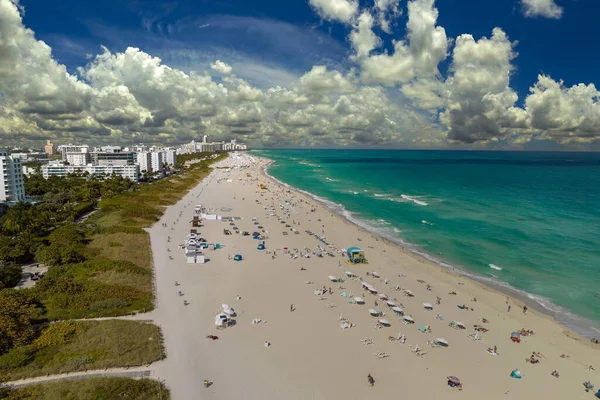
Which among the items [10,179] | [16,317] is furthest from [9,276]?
[10,179]

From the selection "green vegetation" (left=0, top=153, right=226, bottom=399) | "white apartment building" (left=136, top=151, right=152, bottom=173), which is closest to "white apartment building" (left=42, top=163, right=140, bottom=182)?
"white apartment building" (left=136, top=151, right=152, bottom=173)

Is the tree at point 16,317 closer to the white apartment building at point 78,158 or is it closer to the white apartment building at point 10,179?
the white apartment building at point 10,179

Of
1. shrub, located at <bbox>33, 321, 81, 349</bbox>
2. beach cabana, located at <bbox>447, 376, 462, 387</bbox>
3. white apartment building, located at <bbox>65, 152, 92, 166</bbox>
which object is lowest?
beach cabana, located at <bbox>447, 376, 462, 387</bbox>

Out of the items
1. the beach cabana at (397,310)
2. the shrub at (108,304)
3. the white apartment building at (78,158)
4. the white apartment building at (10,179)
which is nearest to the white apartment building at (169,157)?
the white apartment building at (78,158)

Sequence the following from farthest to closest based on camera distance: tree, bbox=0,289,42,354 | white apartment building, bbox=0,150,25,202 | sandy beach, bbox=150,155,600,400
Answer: white apartment building, bbox=0,150,25,202 < tree, bbox=0,289,42,354 < sandy beach, bbox=150,155,600,400

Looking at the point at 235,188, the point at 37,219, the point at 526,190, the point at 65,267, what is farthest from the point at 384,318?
the point at 526,190

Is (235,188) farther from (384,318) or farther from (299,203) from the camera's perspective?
(384,318)

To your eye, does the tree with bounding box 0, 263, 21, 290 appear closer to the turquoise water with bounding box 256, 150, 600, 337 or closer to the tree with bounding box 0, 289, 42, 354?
the tree with bounding box 0, 289, 42, 354
